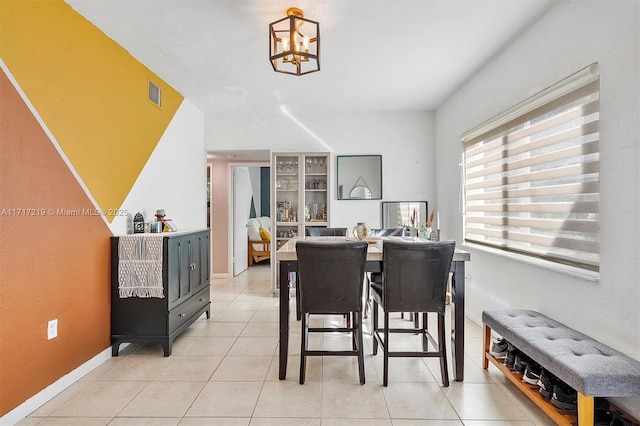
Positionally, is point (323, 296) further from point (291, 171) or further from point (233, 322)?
point (291, 171)

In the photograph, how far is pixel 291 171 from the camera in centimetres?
484

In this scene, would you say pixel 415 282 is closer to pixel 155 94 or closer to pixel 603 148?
pixel 603 148

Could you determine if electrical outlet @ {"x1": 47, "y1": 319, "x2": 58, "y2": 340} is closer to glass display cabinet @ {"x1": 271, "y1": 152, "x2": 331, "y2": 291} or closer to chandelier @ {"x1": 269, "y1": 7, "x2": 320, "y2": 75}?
chandelier @ {"x1": 269, "y1": 7, "x2": 320, "y2": 75}

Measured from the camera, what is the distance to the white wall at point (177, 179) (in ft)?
10.3

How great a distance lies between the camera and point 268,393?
215 centimetres

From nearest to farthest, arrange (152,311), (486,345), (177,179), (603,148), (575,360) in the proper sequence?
1. (575,360)
2. (603,148)
3. (486,345)
4. (152,311)
5. (177,179)

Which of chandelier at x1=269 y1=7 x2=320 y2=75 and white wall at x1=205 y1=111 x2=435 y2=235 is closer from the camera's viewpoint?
chandelier at x1=269 y1=7 x2=320 y2=75

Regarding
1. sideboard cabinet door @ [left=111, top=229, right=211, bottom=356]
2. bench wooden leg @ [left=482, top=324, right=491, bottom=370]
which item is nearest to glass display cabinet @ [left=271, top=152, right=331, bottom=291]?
sideboard cabinet door @ [left=111, top=229, right=211, bottom=356]

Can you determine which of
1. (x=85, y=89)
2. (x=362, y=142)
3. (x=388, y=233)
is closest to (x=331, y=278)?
(x=388, y=233)

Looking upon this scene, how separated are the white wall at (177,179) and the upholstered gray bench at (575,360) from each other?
3065 millimetres

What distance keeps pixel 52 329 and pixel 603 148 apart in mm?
3503

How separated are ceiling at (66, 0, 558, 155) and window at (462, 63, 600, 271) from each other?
686 millimetres

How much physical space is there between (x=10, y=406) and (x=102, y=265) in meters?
1.02

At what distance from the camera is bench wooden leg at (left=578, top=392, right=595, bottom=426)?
152cm
